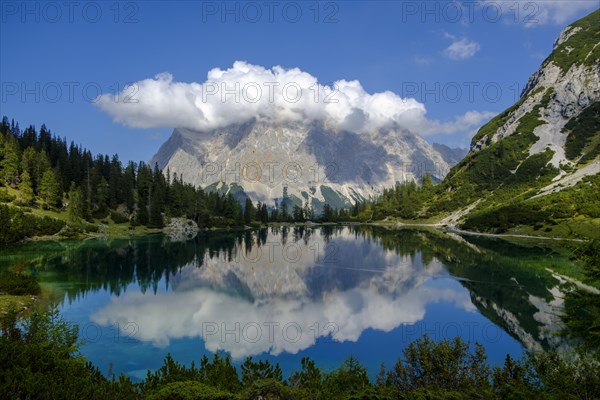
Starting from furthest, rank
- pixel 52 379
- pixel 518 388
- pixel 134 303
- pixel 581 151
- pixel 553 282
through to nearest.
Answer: pixel 581 151 → pixel 553 282 → pixel 134 303 → pixel 518 388 → pixel 52 379

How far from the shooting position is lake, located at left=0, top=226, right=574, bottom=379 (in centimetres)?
3055

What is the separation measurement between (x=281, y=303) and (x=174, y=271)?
1134 inches

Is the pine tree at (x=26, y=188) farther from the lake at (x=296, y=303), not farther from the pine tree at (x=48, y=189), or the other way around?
the lake at (x=296, y=303)

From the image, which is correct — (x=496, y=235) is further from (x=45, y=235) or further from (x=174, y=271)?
(x=45, y=235)

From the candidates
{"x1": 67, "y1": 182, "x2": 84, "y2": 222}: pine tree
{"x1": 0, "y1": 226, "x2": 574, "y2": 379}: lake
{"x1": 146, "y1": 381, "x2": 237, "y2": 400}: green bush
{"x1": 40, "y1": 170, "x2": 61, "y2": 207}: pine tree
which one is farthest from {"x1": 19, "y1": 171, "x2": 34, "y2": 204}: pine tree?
{"x1": 146, "y1": 381, "x2": 237, "y2": 400}: green bush

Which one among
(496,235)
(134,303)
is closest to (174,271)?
(134,303)

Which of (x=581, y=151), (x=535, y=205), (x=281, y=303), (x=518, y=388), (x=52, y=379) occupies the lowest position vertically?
(x=281, y=303)

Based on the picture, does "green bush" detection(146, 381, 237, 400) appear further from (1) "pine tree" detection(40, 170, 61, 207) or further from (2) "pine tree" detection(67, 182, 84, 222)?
(1) "pine tree" detection(40, 170, 61, 207)

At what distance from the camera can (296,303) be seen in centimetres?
4659

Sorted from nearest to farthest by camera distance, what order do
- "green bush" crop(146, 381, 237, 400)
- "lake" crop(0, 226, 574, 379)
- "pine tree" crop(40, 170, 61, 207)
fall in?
"green bush" crop(146, 381, 237, 400) → "lake" crop(0, 226, 574, 379) → "pine tree" crop(40, 170, 61, 207)

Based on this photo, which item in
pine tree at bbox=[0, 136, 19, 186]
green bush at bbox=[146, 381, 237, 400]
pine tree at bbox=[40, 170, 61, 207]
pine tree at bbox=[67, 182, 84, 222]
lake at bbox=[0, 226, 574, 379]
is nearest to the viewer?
green bush at bbox=[146, 381, 237, 400]

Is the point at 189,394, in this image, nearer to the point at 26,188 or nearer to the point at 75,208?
the point at 75,208

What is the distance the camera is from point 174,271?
68062 millimetres

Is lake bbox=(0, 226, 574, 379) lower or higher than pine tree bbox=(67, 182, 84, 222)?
lower
